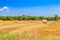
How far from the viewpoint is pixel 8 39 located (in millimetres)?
13414

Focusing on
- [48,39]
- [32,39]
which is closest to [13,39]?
[32,39]

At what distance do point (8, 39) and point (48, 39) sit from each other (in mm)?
2869

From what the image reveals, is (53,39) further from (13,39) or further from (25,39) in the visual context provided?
(13,39)

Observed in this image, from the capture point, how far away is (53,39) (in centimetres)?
1337

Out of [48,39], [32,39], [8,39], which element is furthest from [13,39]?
[48,39]

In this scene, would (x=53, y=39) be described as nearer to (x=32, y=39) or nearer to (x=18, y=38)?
(x=32, y=39)

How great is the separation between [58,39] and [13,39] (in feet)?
10.5

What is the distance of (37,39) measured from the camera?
45.1 ft

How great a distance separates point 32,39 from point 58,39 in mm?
1868

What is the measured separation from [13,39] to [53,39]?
9.39 ft

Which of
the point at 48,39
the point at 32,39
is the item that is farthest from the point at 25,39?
the point at 48,39

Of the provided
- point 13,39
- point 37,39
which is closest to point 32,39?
point 37,39

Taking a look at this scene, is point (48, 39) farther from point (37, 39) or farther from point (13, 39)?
point (13, 39)

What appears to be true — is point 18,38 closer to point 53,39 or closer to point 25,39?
point 25,39
